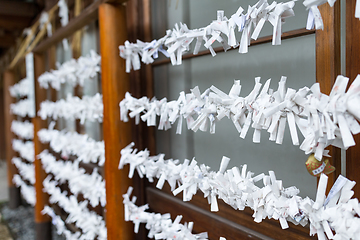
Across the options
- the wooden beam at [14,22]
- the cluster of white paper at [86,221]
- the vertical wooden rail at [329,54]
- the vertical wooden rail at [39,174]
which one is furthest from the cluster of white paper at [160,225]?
the wooden beam at [14,22]

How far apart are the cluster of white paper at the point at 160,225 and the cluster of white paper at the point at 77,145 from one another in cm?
25

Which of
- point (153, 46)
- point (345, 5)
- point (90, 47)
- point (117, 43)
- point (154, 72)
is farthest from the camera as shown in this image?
point (90, 47)

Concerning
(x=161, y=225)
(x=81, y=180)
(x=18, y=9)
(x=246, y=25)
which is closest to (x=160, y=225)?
(x=161, y=225)

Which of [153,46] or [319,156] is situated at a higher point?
[153,46]

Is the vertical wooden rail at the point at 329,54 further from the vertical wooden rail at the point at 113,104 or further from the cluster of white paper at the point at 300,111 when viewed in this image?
the vertical wooden rail at the point at 113,104

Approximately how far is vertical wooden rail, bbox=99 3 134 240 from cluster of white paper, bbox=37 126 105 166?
0.16m

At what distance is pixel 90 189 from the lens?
1.24m

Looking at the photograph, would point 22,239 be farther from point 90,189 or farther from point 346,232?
point 346,232

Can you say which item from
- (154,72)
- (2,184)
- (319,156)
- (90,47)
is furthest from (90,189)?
(2,184)

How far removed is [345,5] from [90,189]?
3.62 feet

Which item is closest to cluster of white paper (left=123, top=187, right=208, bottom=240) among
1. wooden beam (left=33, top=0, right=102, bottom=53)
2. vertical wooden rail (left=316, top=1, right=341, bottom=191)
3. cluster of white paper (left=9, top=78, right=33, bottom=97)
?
vertical wooden rail (left=316, top=1, right=341, bottom=191)

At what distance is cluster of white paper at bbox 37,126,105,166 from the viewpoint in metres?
1.20

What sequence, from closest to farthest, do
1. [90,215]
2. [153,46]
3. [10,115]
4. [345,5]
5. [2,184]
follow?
[345,5], [153,46], [90,215], [10,115], [2,184]

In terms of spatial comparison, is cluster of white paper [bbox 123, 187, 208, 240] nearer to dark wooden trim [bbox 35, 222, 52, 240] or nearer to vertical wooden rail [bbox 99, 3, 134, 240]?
vertical wooden rail [bbox 99, 3, 134, 240]
